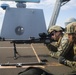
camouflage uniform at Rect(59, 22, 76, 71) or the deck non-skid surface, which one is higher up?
camouflage uniform at Rect(59, 22, 76, 71)

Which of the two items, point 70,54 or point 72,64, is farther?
point 70,54

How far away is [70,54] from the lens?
11.9ft

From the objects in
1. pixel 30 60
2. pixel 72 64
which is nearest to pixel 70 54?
pixel 72 64

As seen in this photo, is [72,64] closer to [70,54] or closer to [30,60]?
[70,54]

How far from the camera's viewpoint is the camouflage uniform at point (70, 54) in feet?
11.1

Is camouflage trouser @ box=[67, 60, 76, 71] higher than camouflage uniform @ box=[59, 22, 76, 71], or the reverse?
camouflage uniform @ box=[59, 22, 76, 71]

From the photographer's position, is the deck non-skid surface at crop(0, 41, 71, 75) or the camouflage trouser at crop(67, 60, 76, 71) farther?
the camouflage trouser at crop(67, 60, 76, 71)

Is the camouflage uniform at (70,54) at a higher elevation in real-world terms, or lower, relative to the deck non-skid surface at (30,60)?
higher

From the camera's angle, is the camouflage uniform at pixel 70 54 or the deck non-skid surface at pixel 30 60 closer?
the deck non-skid surface at pixel 30 60

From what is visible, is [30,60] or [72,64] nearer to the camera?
[72,64]

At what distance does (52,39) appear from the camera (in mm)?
4344

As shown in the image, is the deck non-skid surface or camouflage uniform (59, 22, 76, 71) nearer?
the deck non-skid surface

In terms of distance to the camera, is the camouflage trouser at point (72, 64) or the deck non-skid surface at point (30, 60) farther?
the camouflage trouser at point (72, 64)

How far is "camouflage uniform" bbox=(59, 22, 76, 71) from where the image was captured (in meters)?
3.38
